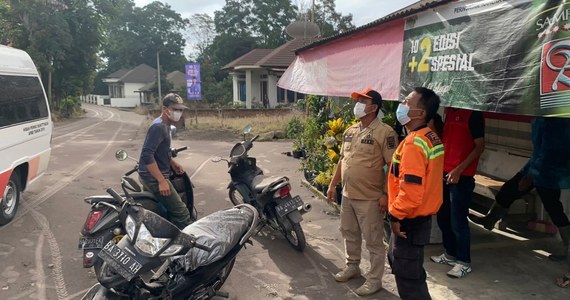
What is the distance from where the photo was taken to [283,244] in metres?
5.30

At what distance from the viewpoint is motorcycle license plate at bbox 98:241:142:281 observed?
2754 millimetres

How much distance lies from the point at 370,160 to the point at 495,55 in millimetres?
1298

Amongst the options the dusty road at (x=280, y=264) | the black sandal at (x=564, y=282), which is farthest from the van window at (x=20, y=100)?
the black sandal at (x=564, y=282)

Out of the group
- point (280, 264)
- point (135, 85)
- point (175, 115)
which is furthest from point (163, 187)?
point (135, 85)

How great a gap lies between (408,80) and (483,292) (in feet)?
6.64

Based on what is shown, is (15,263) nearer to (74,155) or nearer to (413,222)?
(413,222)

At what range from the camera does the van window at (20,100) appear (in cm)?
586

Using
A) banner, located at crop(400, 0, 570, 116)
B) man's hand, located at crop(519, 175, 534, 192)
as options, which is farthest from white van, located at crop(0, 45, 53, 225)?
man's hand, located at crop(519, 175, 534, 192)

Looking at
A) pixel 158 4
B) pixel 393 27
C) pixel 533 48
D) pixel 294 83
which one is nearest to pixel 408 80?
pixel 393 27

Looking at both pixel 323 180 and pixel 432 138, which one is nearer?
pixel 432 138

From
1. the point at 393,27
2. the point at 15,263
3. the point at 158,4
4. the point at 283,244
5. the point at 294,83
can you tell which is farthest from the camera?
the point at 158,4

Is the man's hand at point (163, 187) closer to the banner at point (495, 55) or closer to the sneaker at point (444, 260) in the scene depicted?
the banner at point (495, 55)

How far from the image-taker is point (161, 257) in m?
2.88

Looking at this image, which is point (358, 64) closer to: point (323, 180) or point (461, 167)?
point (461, 167)
